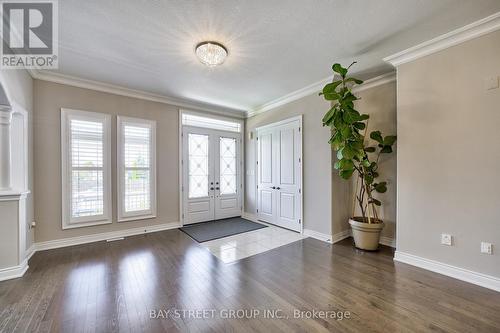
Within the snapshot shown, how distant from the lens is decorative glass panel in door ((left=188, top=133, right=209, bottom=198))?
16.6 ft

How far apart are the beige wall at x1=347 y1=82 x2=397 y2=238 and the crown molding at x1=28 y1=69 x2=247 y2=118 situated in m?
3.22

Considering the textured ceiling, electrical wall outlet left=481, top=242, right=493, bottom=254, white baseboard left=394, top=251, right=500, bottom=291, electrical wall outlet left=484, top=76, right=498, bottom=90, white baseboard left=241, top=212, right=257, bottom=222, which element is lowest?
white baseboard left=241, top=212, right=257, bottom=222

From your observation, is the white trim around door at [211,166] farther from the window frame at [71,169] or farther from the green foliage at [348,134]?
the green foliage at [348,134]

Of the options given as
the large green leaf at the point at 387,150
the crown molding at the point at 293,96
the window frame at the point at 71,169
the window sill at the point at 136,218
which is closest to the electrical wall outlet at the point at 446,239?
the large green leaf at the point at 387,150

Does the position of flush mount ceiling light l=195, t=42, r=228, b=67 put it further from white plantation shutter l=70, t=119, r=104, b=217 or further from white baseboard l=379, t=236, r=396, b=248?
white baseboard l=379, t=236, r=396, b=248

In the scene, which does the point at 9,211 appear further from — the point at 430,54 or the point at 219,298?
the point at 430,54

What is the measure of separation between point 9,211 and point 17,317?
139 cm

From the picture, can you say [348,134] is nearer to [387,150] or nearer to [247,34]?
[387,150]

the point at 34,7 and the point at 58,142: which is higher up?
the point at 34,7

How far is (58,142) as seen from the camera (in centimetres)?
353

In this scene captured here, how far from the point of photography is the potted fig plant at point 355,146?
3.06m

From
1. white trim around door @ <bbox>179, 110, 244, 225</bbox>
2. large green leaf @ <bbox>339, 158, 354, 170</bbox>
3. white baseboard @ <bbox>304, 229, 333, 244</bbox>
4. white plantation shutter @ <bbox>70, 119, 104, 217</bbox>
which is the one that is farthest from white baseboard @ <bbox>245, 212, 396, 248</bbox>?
white plantation shutter @ <bbox>70, 119, 104, 217</bbox>

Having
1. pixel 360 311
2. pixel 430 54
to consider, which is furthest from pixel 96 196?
pixel 430 54

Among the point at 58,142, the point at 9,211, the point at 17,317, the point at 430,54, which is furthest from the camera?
the point at 58,142
